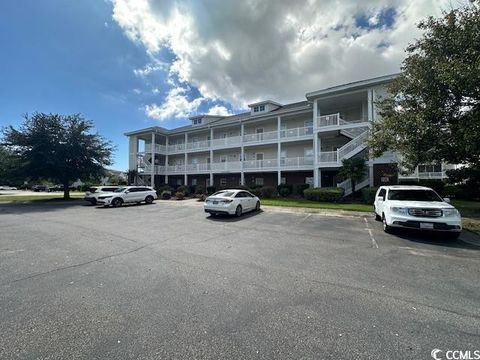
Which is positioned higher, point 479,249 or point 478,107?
point 478,107

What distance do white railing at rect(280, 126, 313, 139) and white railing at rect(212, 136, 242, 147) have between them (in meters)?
5.47

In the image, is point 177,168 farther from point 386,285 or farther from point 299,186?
point 386,285

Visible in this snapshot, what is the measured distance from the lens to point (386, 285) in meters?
4.42

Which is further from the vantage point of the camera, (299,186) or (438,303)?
(299,186)

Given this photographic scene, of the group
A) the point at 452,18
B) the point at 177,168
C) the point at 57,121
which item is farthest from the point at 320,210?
the point at 57,121

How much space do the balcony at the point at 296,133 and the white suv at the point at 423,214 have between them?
1548 centimetres

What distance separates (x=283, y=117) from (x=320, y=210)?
1433 cm

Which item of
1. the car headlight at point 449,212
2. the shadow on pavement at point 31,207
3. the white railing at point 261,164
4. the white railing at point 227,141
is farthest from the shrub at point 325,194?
the shadow on pavement at point 31,207

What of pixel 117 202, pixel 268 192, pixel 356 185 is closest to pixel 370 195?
pixel 356 185

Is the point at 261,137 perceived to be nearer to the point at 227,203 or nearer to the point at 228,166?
the point at 228,166

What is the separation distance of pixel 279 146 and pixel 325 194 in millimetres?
7852

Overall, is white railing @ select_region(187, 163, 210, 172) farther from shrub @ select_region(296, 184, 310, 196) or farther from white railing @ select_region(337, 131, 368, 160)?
white railing @ select_region(337, 131, 368, 160)

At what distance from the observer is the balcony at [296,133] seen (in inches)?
946

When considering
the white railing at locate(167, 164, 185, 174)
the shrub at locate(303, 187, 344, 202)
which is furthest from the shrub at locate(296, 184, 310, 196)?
the white railing at locate(167, 164, 185, 174)
